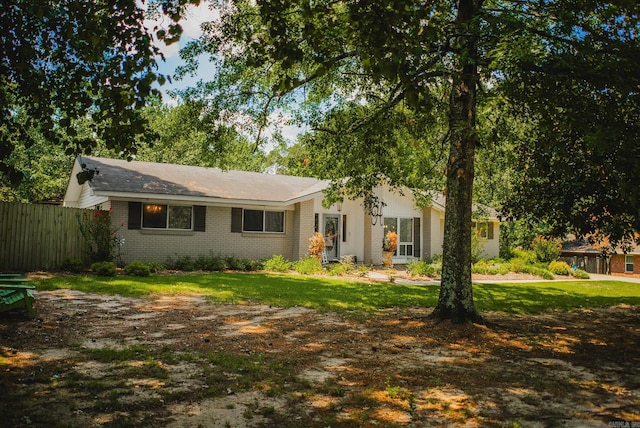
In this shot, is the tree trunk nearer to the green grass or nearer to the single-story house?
the green grass

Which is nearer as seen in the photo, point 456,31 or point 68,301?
point 456,31

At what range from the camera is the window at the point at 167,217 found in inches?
725

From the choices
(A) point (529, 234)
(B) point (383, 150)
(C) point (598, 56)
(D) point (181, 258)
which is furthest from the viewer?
(A) point (529, 234)

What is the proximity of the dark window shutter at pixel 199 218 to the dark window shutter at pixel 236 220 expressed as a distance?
128cm

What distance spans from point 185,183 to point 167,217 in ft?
6.43

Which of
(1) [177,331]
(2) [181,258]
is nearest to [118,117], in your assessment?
(1) [177,331]


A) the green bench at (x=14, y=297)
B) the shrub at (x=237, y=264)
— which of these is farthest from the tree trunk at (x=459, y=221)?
→ the shrub at (x=237, y=264)

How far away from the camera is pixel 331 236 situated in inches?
896

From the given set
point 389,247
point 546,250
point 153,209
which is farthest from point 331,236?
point 546,250

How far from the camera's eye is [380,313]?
9.59m

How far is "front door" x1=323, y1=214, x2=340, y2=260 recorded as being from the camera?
74.4 ft

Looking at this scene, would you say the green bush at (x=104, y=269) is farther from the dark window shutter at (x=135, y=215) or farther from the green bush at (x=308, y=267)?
the green bush at (x=308, y=267)

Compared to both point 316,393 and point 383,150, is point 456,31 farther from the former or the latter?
point 316,393

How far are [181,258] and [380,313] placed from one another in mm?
11227
